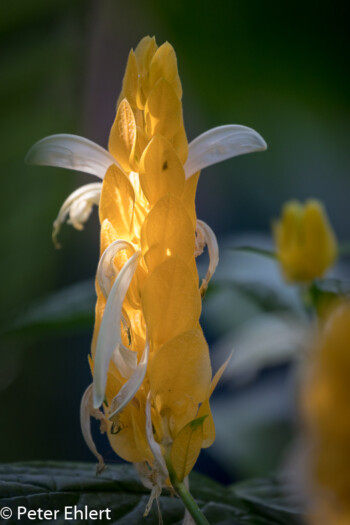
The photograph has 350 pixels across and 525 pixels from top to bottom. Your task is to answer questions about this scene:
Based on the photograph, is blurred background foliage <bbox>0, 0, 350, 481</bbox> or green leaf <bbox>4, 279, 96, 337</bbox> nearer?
green leaf <bbox>4, 279, 96, 337</bbox>

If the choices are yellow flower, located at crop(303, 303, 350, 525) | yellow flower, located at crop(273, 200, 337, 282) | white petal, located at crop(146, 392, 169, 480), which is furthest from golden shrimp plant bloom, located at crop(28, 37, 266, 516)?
yellow flower, located at crop(273, 200, 337, 282)

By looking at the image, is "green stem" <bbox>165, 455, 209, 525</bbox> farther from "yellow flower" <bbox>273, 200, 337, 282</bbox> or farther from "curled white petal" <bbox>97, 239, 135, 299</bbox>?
"yellow flower" <bbox>273, 200, 337, 282</bbox>

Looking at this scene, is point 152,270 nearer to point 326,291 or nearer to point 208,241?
point 208,241

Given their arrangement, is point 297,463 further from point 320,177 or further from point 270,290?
point 320,177

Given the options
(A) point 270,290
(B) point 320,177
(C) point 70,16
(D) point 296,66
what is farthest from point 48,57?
(B) point 320,177

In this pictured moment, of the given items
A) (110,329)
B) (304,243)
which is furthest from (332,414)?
(304,243)

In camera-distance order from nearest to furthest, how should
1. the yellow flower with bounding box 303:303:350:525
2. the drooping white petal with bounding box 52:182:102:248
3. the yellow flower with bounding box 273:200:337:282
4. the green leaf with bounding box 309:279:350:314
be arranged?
the yellow flower with bounding box 303:303:350:525, the drooping white petal with bounding box 52:182:102:248, the green leaf with bounding box 309:279:350:314, the yellow flower with bounding box 273:200:337:282

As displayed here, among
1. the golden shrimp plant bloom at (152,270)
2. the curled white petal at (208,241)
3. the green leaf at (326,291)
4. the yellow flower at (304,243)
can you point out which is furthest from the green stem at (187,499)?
the yellow flower at (304,243)
